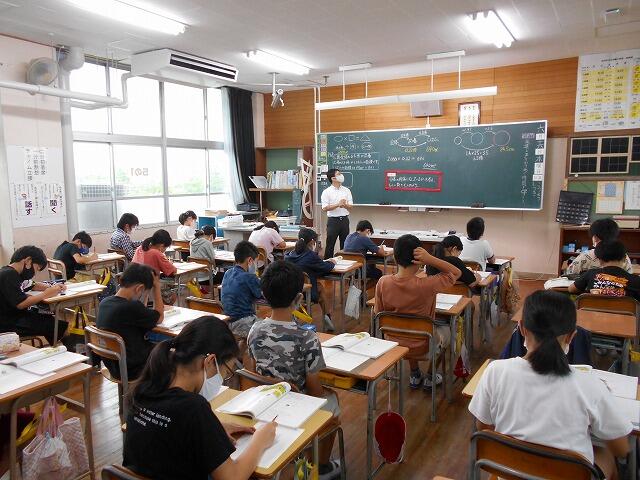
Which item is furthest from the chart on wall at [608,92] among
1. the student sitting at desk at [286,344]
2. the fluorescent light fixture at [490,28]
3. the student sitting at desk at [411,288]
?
the student sitting at desk at [286,344]

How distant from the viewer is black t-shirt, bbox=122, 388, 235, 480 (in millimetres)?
1347

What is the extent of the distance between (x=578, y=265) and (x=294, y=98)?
6.54 m

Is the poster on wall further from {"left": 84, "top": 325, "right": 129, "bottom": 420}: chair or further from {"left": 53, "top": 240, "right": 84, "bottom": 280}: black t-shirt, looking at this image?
{"left": 84, "top": 325, "right": 129, "bottom": 420}: chair

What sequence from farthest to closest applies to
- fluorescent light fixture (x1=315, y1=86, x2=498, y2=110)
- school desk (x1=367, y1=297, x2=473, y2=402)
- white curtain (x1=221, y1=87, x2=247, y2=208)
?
white curtain (x1=221, y1=87, x2=247, y2=208), fluorescent light fixture (x1=315, y1=86, x2=498, y2=110), school desk (x1=367, y1=297, x2=473, y2=402)

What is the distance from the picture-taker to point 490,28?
5.46 meters

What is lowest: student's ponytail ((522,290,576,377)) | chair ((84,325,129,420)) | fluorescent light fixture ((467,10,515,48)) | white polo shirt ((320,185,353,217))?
chair ((84,325,129,420))

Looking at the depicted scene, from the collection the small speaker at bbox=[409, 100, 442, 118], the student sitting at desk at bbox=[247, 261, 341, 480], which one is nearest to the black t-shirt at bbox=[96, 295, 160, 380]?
the student sitting at desk at bbox=[247, 261, 341, 480]

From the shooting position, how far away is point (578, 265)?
4.18m

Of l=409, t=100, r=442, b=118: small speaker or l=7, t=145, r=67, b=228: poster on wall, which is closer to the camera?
l=7, t=145, r=67, b=228: poster on wall

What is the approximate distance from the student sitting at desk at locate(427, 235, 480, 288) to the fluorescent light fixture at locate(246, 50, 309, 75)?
4043 mm

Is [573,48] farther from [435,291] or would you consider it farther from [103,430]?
[103,430]

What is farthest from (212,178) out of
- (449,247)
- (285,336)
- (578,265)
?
(285,336)

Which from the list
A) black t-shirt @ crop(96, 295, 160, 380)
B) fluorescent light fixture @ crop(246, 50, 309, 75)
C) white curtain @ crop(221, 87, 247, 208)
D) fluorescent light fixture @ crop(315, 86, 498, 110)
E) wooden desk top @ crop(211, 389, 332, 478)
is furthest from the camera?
white curtain @ crop(221, 87, 247, 208)

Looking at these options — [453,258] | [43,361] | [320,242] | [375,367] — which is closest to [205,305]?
[43,361]
